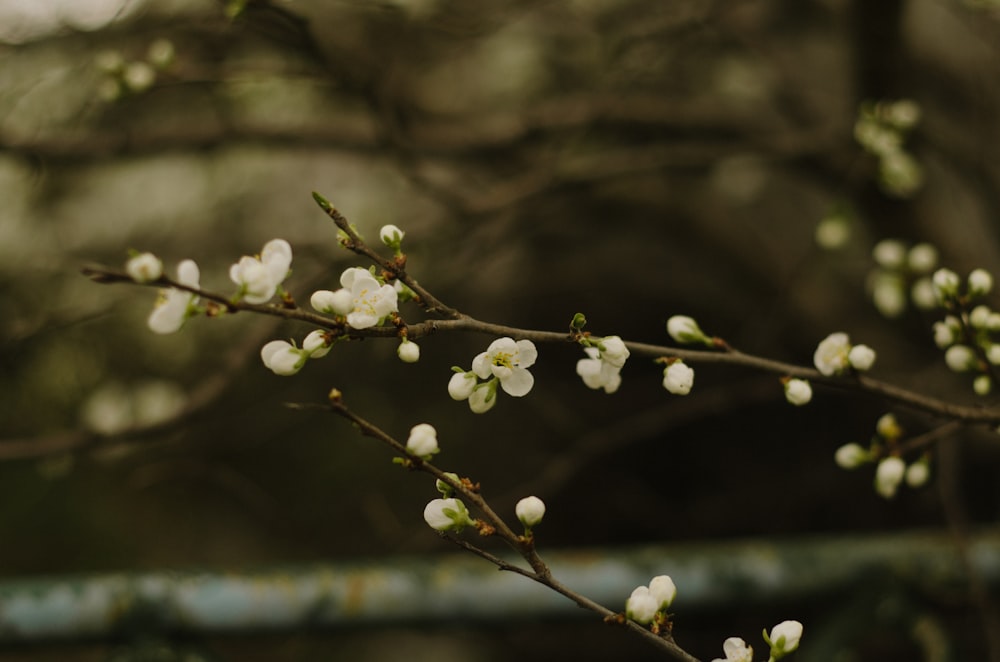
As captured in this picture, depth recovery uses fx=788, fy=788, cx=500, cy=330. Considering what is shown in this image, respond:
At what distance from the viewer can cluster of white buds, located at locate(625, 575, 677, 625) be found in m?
0.76

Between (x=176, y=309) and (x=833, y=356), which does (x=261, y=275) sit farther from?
(x=833, y=356)

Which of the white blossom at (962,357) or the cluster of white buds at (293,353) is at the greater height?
the cluster of white buds at (293,353)

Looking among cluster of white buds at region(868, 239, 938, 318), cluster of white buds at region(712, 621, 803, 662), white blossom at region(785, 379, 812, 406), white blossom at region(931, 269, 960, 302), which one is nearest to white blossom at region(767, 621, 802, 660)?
cluster of white buds at region(712, 621, 803, 662)

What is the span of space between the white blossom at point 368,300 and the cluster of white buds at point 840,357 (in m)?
0.52

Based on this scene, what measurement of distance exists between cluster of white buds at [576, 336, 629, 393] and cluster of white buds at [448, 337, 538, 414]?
62 mm

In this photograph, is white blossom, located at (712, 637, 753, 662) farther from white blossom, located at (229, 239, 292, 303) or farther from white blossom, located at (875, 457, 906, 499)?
white blossom, located at (229, 239, 292, 303)

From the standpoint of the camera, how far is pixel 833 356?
0.94 m

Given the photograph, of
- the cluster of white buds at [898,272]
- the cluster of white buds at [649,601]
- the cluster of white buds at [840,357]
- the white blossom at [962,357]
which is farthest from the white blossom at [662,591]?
the cluster of white buds at [898,272]

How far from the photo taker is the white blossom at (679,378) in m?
0.85

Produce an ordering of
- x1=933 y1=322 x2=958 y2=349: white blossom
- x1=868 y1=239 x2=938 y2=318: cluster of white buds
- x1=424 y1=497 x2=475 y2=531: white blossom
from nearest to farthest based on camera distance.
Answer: x1=424 y1=497 x2=475 y2=531: white blossom < x1=933 y1=322 x2=958 y2=349: white blossom < x1=868 y1=239 x2=938 y2=318: cluster of white buds

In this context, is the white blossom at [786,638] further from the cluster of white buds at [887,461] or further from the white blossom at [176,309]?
the white blossom at [176,309]

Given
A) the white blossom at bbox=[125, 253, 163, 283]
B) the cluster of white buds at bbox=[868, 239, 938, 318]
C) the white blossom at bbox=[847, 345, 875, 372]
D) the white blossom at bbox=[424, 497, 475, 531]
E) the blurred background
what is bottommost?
the blurred background

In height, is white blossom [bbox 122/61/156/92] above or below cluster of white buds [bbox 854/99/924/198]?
below

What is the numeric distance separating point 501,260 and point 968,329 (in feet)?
7.92
